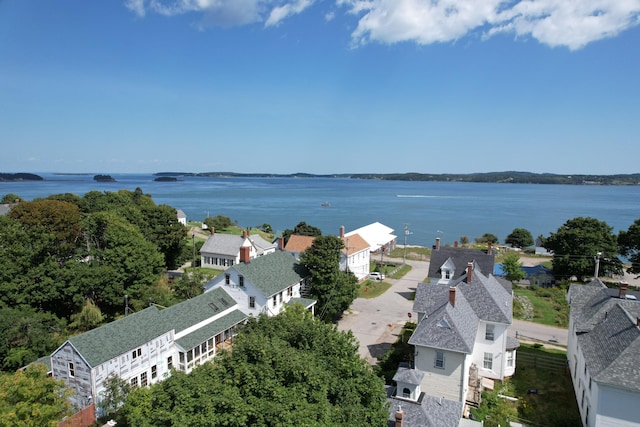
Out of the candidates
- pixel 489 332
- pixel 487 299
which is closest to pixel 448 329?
pixel 489 332

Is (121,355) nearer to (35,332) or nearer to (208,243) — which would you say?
(35,332)

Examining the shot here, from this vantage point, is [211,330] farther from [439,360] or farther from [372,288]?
[372,288]

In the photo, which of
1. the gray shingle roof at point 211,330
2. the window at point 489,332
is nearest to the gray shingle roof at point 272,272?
the gray shingle roof at point 211,330

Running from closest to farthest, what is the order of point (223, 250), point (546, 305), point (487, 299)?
point (487, 299) → point (546, 305) → point (223, 250)

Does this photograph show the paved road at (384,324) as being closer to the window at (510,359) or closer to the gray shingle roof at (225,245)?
the window at (510,359)

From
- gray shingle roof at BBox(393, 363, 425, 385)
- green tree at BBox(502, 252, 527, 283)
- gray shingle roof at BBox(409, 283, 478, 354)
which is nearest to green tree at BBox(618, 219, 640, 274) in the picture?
green tree at BBox(502, 252, 527, 283)

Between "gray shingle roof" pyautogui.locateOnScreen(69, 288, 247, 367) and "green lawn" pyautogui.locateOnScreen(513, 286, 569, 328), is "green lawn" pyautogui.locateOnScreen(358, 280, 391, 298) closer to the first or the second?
"green lawn" pyautogui.locateOnScreen(513, 286, 569, 328)
